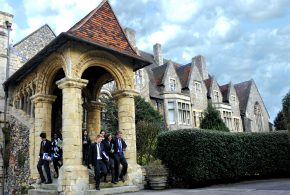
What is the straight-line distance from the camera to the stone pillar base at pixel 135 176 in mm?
10453

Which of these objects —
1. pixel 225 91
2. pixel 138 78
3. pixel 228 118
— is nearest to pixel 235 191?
pixel 138 78

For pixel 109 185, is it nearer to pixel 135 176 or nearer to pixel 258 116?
pixel 135 176

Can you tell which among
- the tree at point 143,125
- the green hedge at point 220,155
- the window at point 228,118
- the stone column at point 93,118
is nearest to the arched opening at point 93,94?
the stone column at point 93,118

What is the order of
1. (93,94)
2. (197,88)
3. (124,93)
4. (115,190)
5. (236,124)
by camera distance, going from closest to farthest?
1. (115,190)
2. (124,93)
3. (93,94)
4. (197,88)
5. (236,124)

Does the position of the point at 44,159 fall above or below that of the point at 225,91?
below

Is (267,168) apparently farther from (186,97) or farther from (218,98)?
(218,98)

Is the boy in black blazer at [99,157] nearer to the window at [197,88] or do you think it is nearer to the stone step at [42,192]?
the stone step at [42,192]

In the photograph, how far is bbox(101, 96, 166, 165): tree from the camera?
1587 centimetres

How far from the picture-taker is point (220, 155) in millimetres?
11883

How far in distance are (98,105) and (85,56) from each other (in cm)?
334

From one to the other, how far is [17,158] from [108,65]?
5.93 meters

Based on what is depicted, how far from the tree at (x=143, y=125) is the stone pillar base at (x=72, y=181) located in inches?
221

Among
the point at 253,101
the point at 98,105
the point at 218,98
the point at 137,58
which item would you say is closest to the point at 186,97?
the point at 218,98

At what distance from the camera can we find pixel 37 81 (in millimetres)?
11875
